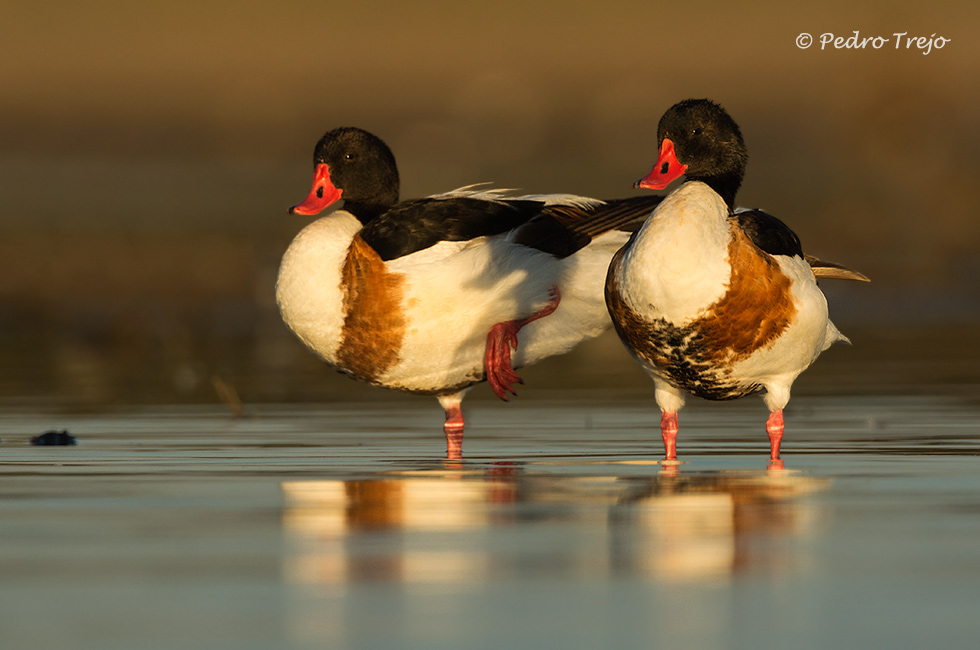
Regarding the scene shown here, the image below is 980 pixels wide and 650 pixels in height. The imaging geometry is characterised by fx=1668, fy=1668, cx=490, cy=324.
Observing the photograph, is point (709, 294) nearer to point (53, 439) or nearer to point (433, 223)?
point (433, 223)

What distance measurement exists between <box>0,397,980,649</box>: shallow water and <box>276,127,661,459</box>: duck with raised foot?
578mm

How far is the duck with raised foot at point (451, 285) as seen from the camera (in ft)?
30.8

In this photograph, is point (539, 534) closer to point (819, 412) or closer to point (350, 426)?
point (350, 426)

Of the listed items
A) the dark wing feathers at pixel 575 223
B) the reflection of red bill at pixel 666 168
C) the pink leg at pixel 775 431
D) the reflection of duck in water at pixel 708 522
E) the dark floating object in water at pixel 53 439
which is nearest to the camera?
the reflection of duck in water at pixel 708 522

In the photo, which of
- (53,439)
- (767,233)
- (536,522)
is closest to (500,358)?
(767,233)

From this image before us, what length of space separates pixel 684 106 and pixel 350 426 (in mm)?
2948

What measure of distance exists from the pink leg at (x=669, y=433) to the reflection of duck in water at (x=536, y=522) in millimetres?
870

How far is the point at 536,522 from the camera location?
5910 mm

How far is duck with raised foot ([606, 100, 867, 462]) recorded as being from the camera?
783 cm

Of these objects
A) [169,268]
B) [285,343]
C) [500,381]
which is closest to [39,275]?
[169,268]

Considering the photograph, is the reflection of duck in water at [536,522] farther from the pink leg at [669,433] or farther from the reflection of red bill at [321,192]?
the reflection of red bill at [321,192]

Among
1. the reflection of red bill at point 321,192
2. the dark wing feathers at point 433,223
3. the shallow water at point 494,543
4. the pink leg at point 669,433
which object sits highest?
the reflection of red bill at point 321,192

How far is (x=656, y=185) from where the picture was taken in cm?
864

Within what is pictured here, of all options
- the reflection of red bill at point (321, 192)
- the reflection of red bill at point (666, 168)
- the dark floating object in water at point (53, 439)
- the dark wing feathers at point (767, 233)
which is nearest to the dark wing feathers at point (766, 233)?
the dark wing feathers at point (767, 233)
